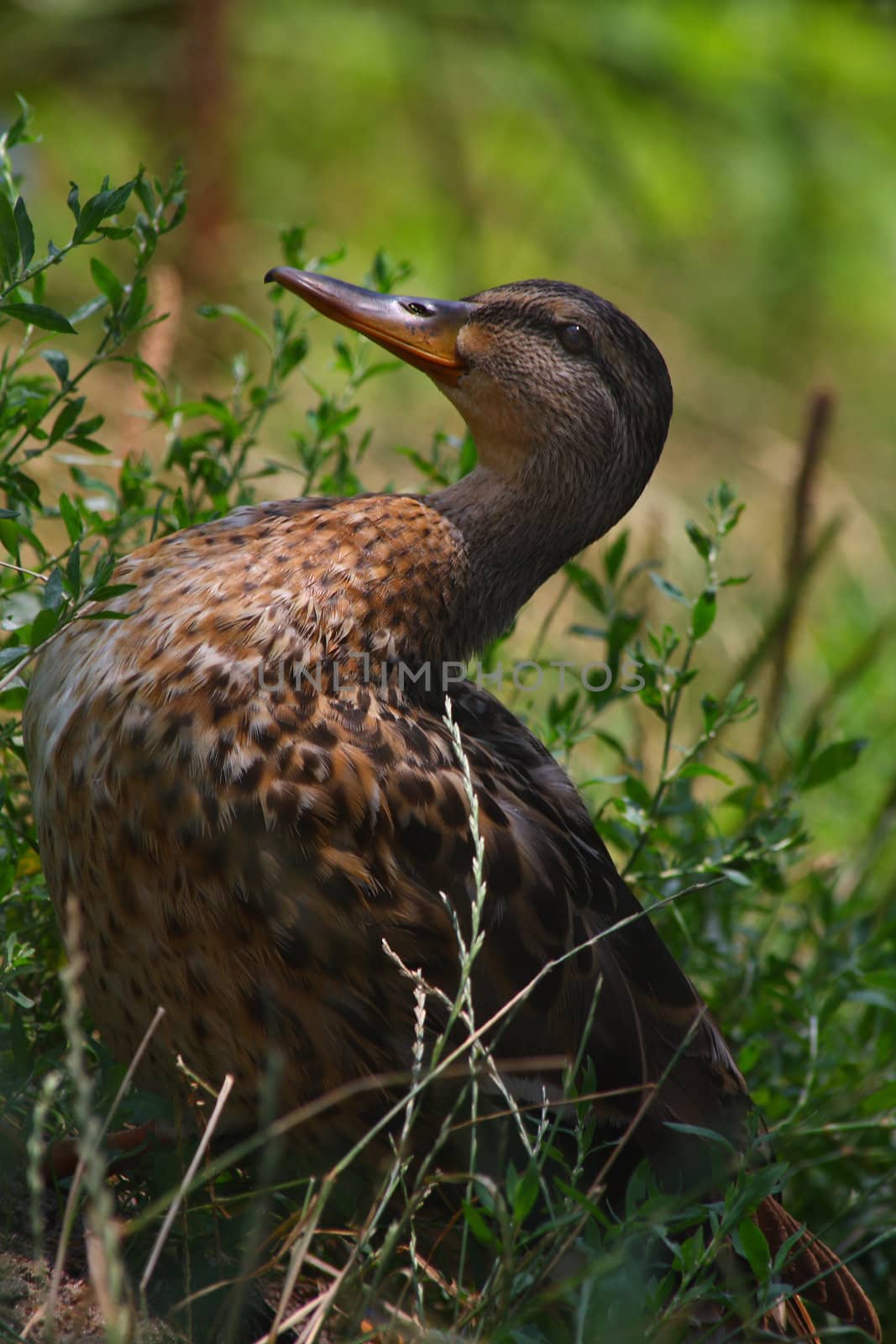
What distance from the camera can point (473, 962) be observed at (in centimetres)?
162

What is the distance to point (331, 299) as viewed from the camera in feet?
6.75

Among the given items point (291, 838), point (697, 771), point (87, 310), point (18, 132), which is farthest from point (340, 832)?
point (18, 132)

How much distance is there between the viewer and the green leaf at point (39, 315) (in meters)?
1.61

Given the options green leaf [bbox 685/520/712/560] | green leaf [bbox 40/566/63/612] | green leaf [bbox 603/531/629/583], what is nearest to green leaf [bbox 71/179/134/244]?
green leaf [bbox 40/566/63/612]

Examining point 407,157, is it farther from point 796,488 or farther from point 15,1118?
point 15,1118

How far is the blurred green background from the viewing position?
4.95m

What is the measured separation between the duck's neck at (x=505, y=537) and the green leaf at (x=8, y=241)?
692mm

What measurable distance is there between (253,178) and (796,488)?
3856 mm

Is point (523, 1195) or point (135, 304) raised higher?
point (135, 304)

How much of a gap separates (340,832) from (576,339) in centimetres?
94

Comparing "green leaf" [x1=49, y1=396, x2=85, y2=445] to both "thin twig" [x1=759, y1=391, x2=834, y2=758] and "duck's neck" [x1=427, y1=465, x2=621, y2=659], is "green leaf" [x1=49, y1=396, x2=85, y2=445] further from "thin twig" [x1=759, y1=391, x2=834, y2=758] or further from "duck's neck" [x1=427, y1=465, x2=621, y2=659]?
"thin twig" [x1=759, y1=391, x2=834, y2=758]

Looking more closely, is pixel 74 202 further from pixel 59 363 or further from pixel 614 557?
pixel 614 557

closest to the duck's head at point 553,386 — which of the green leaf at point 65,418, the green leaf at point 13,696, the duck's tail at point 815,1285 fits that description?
the green leaf at point 65,418

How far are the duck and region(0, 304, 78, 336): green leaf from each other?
1.20ft
